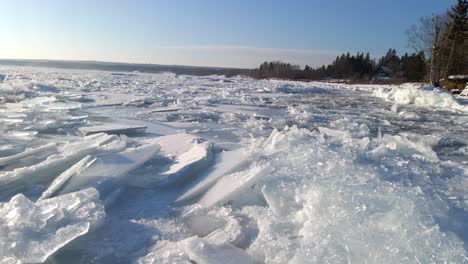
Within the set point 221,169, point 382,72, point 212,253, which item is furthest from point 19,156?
point 382,72

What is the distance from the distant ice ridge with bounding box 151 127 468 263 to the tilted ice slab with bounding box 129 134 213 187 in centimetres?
29

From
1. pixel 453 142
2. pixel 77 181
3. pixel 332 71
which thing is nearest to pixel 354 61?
pixel 332 71

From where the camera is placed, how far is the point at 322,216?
1947mm

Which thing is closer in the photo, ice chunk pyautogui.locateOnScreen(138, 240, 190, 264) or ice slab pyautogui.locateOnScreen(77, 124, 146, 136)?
ice chunk pyautogui.locateOnScreen(138, 240, 190, 264)

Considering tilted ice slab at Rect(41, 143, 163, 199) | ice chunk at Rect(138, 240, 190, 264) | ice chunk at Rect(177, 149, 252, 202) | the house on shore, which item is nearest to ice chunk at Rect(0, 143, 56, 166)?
tilted ice slab at Rect(41, 143, 163, 199)

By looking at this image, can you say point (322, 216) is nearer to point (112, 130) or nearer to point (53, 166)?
point (53, 166)

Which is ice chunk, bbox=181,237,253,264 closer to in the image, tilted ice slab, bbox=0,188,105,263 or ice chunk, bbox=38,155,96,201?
tilted ice slab, bbox=0,188,105,263

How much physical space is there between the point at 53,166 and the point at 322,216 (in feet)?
7.11

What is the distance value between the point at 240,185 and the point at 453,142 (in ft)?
13.2

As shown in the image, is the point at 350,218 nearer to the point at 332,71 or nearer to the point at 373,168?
the point at 373,168

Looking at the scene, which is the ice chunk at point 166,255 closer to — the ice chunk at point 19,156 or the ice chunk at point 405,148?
the ice chunk at point 19,156

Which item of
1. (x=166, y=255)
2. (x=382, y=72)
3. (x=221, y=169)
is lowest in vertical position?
(x=166, y=255)

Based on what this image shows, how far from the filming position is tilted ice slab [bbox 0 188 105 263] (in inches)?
62.5

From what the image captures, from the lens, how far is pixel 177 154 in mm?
3449
